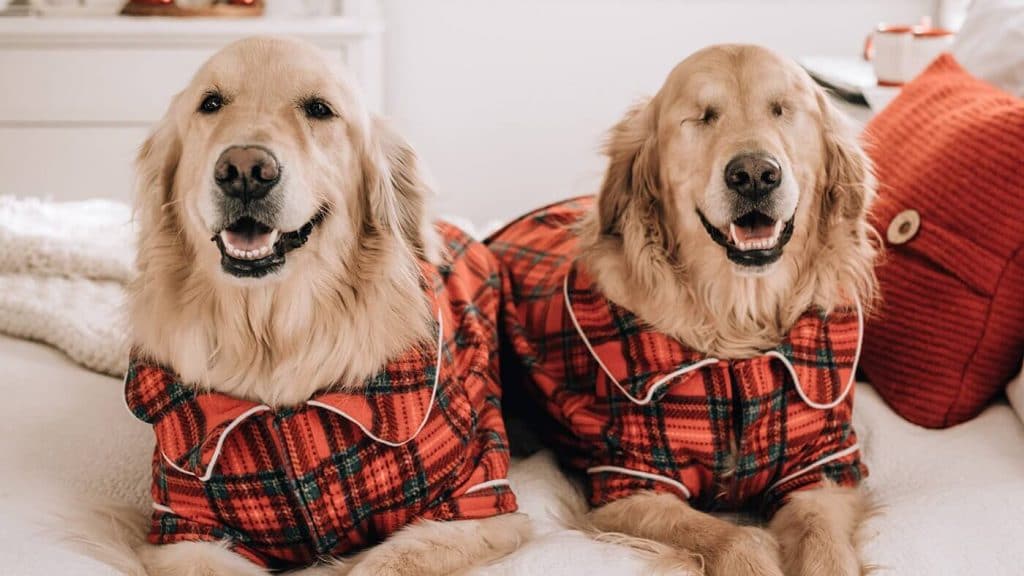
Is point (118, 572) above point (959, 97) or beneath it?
beneath

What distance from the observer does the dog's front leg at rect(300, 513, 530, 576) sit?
141cm

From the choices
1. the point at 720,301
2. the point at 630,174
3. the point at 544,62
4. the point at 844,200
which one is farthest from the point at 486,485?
the point at 544,62

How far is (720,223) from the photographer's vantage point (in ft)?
5.19

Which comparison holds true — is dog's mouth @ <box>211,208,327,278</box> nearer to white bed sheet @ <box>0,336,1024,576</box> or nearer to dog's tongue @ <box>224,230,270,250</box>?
dog's tongue @ <box>224,230,270,250</box>

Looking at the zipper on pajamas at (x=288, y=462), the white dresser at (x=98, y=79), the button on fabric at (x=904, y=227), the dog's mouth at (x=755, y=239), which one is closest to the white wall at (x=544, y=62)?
the white dresser at (x=98, y=79)

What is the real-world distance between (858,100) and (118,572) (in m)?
2.09

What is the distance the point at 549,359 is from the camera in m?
1.88

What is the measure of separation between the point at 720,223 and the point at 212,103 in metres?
0.78

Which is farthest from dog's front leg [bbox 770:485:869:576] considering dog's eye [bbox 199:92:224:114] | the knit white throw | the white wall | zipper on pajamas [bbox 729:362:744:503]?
the white wall

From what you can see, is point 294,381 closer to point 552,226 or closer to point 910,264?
point 552,226

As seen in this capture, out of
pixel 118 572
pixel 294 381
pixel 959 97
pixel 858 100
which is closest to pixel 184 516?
pixel 118 572

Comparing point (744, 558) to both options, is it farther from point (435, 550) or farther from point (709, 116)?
point (709, 116)

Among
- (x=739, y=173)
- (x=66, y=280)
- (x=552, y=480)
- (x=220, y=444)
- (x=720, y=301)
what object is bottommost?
(x=552, y=480)

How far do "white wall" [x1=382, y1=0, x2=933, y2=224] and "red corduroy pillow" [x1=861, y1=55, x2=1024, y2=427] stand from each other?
6.99 ft
